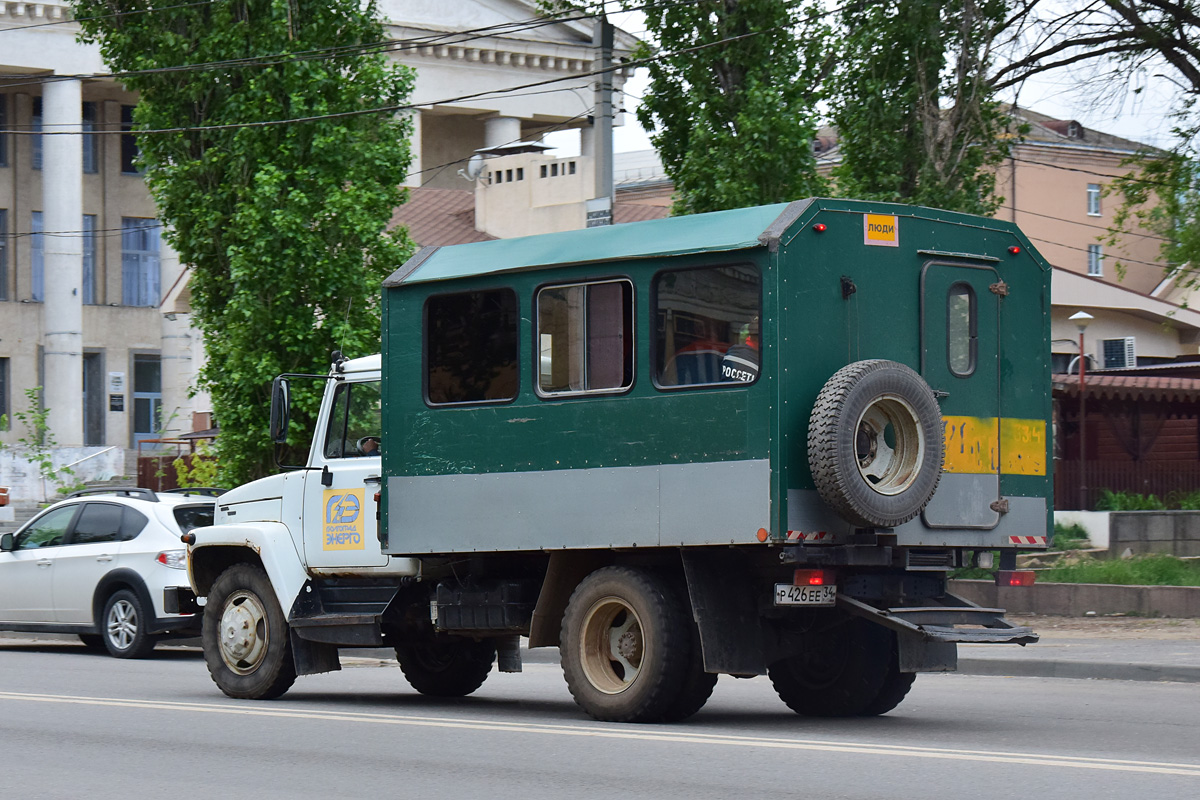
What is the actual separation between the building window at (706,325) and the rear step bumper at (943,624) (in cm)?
151

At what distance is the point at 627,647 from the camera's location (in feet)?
35.3

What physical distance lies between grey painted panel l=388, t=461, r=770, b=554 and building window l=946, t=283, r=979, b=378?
168 cm

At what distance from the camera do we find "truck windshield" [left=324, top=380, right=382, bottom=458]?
12.4 m

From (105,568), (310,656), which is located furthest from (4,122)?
(310,656)

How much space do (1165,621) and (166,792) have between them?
13041 mm

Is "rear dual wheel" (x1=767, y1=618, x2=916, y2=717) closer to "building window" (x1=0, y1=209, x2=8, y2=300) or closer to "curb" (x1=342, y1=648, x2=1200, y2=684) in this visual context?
"curb" (x1=342, y1=648, x2=1200, y2=684)

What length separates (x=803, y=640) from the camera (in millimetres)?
10953

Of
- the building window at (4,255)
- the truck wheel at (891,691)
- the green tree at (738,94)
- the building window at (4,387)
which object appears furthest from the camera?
the building window at (4,255)

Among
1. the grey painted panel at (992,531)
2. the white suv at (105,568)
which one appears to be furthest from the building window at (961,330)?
the white suv at (105,568)

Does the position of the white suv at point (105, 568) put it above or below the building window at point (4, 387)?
below

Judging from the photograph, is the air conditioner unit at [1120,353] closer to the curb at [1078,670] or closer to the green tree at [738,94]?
the green tree at [738,94]

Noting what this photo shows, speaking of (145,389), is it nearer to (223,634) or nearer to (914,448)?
(223,634)

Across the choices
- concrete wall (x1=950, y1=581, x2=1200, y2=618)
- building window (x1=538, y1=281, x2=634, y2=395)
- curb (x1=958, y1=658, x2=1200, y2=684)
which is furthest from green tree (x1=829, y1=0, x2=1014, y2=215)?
building window (x1=538, y1=281, x2=634, y2=395)

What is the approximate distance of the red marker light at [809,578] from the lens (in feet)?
33.0
